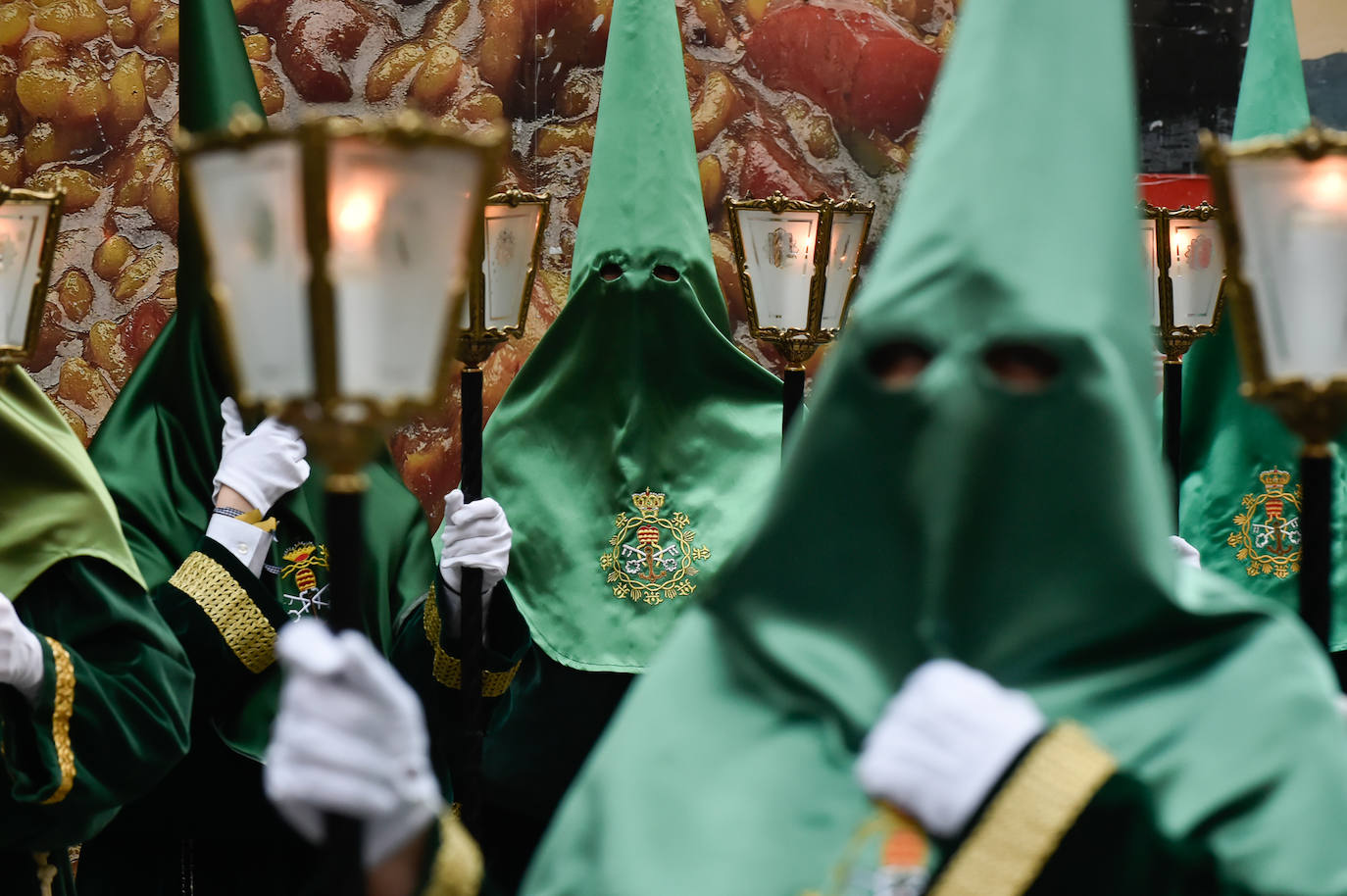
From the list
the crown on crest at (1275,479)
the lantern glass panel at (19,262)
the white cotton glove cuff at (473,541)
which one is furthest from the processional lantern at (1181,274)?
the lantern glass panel at (19,262)

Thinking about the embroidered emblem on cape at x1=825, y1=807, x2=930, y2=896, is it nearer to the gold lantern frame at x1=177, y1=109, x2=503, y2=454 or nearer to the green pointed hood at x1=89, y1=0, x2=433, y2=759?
the gold lantern frame at x1=177, y1=109, x2=503, y2=454

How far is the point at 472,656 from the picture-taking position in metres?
3.45

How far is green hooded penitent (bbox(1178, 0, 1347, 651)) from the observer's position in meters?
4.42

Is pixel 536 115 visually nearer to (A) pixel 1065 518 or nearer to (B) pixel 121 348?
(B) pixel 121 348

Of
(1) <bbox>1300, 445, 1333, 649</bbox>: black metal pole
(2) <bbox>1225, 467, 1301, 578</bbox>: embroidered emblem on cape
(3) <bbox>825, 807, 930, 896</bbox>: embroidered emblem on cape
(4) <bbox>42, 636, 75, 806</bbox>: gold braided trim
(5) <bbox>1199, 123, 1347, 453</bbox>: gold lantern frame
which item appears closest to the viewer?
(3) <bbox>825, 807, 930, 896</bbox>: embroidered emblem on cape

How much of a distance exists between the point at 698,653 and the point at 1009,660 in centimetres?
40

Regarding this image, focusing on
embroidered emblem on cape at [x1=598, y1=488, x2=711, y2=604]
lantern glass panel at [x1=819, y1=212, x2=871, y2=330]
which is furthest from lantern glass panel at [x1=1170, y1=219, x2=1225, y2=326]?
embroidered emblem on cape at [x1=598, y1=488, x2=711, y2=604]

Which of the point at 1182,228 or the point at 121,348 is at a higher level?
the point at 1182,228

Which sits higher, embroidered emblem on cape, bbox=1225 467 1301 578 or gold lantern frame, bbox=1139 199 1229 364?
gold lantern frame, bbox=1139 199 1229 364

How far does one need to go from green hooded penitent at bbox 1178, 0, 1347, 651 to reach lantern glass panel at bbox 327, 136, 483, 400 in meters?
3.30

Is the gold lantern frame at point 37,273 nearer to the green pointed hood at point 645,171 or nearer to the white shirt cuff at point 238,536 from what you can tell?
the white shirt cuff at point 238,536

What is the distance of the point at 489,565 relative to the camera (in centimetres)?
373

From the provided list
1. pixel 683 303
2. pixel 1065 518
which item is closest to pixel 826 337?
pixel 683 303

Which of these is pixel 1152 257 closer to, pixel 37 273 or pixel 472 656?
pixel 472 656
